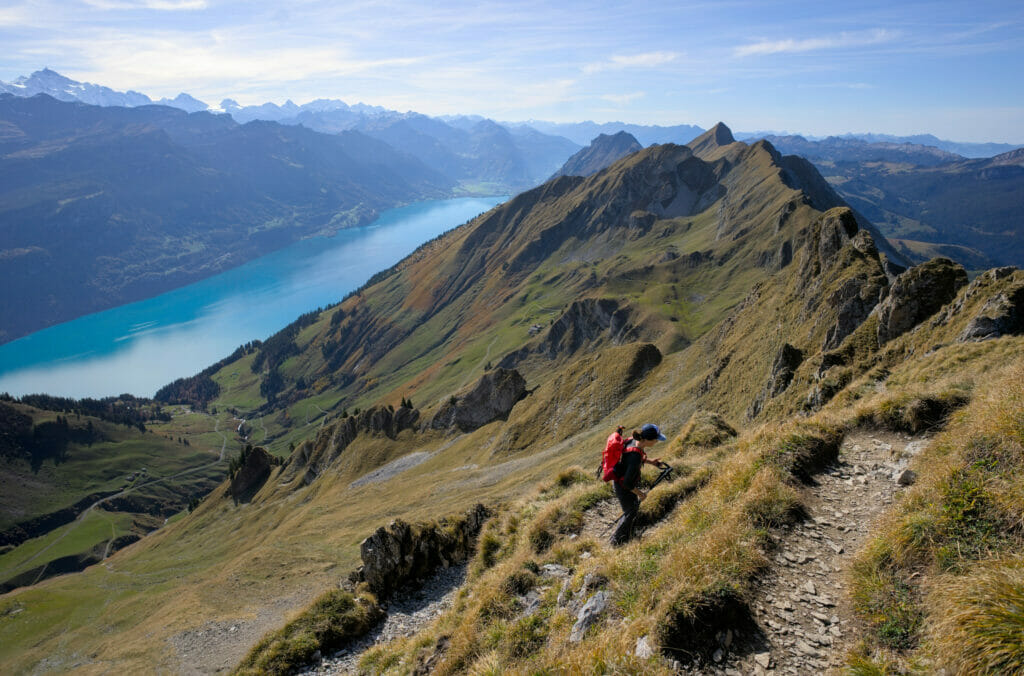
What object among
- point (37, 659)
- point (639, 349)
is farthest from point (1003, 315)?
point (37, 659)

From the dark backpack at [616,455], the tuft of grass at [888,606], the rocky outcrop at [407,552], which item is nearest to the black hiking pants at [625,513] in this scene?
the dark backpack at [616,455]

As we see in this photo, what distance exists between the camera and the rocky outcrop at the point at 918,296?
3019 centimetres

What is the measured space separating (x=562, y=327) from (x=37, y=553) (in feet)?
654

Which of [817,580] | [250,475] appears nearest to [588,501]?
[817,580]

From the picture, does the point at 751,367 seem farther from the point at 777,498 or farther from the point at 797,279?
the point at 777,498

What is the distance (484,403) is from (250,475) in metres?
81.0

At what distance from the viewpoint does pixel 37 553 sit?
176 m

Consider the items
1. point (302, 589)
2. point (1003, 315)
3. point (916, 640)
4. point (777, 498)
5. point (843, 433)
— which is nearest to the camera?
point (916, 640)

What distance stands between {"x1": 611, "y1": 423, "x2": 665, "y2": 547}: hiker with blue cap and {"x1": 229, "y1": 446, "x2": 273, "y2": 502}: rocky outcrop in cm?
14838

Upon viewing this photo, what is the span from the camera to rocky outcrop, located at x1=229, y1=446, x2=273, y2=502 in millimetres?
140500

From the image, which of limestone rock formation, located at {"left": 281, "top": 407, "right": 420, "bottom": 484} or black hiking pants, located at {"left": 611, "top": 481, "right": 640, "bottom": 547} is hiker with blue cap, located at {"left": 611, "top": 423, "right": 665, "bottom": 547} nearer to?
black hiking pants, located at {"left": 611, "top": 481, "right": 640, "bottom": 547}

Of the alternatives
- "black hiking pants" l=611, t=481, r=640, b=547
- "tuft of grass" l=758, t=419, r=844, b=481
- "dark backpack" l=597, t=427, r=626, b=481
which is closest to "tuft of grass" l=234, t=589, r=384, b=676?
"black hiking pants" l=611, t=481, r=640, b=547

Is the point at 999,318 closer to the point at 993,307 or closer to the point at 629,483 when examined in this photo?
the point at 993,307

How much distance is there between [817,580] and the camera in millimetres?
9461
